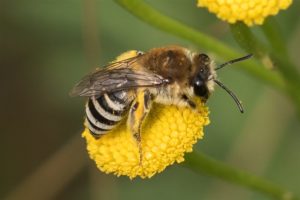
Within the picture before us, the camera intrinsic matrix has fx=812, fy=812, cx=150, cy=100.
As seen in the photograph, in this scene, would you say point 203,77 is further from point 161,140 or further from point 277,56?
point 277,56

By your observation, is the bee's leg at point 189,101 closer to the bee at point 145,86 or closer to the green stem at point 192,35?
the bee at point 145,86

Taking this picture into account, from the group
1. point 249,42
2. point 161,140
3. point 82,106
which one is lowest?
point 161,140

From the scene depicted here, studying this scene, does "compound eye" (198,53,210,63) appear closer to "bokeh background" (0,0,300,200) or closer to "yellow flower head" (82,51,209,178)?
"yellow flower head" (82,51,209,178)

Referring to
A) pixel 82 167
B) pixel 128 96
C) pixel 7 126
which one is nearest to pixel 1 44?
pixel 7 126

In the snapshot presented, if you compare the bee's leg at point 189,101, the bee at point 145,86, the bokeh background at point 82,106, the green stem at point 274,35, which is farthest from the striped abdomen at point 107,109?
the bokeh background at point 82,106

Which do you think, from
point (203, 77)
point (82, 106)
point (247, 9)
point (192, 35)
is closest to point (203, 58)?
point (203, 77)
